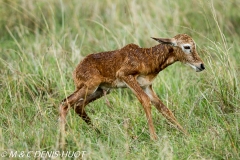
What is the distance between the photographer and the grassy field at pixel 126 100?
639cm

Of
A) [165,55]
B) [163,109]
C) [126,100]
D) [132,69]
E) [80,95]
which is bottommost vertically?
[126,100]

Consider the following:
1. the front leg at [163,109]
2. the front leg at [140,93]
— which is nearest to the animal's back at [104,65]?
the front leg at [140,93]

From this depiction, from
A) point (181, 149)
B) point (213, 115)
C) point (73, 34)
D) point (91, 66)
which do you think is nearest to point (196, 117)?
point (213, 115)

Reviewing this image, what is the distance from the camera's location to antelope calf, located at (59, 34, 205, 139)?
7066 millimetres

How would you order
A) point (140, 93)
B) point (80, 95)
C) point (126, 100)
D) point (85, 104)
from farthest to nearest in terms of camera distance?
point (126, 100) < point (85, 104) < point (80, 95) < point (140, 93)

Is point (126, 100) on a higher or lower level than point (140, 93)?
lower

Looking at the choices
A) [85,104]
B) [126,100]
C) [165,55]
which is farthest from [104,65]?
[126,100]

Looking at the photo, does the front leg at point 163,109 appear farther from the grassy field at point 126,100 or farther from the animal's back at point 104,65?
the animal's back at point 104,65

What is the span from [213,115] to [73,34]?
4573 millimetres

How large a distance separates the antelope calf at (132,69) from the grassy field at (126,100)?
0.27 m

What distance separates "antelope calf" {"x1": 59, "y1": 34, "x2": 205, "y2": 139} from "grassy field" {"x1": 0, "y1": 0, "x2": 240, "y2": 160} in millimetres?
266

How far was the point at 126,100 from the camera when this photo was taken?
325 inches

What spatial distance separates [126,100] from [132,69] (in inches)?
48.4

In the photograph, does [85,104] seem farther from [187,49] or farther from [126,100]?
[187,49]
